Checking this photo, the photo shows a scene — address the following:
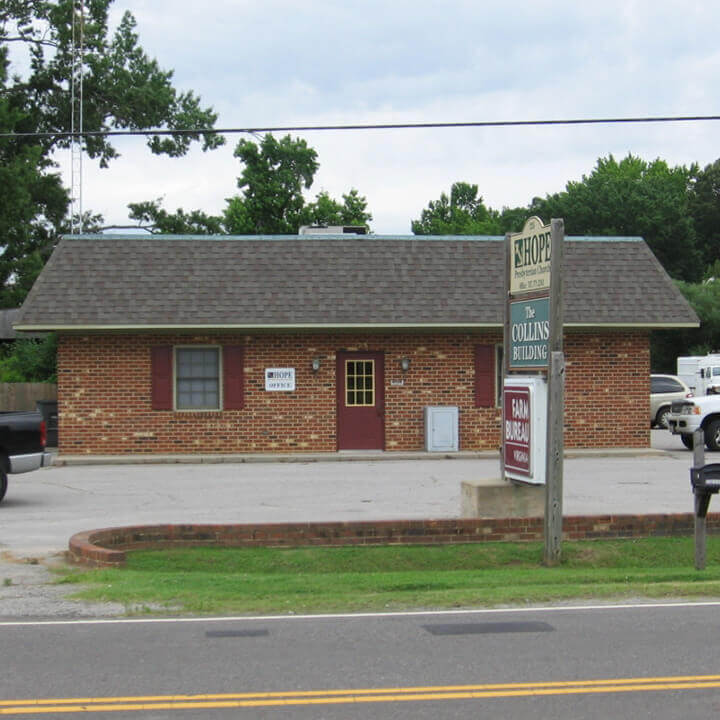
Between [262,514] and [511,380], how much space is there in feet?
14.3

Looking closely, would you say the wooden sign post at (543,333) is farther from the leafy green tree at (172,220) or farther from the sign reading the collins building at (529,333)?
the leafy green tree at (172,220)

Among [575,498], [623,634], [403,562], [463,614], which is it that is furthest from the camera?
[575,498]

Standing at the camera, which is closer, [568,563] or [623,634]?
[623,634]

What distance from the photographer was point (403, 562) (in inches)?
Result: 476

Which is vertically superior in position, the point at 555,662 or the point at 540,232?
the point at 540,232

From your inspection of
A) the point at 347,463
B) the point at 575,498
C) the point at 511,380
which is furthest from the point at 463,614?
the point at 347,463

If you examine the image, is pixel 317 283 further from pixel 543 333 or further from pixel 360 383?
pixel 543 333

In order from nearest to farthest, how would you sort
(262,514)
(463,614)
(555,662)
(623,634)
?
(555,662) → (623,634) → (463,614) → (262,514)

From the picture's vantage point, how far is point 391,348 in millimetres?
26047

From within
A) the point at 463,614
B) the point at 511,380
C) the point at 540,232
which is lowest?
the point at 463,614

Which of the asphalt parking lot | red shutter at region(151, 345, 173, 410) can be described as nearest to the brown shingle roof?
red shutter at region(151, 345, 173, 410)

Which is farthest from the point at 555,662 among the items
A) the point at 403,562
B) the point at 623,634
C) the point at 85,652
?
the point at 403,562

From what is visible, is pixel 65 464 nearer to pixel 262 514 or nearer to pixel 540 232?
pixel 262 514

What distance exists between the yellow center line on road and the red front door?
19.0 meters
